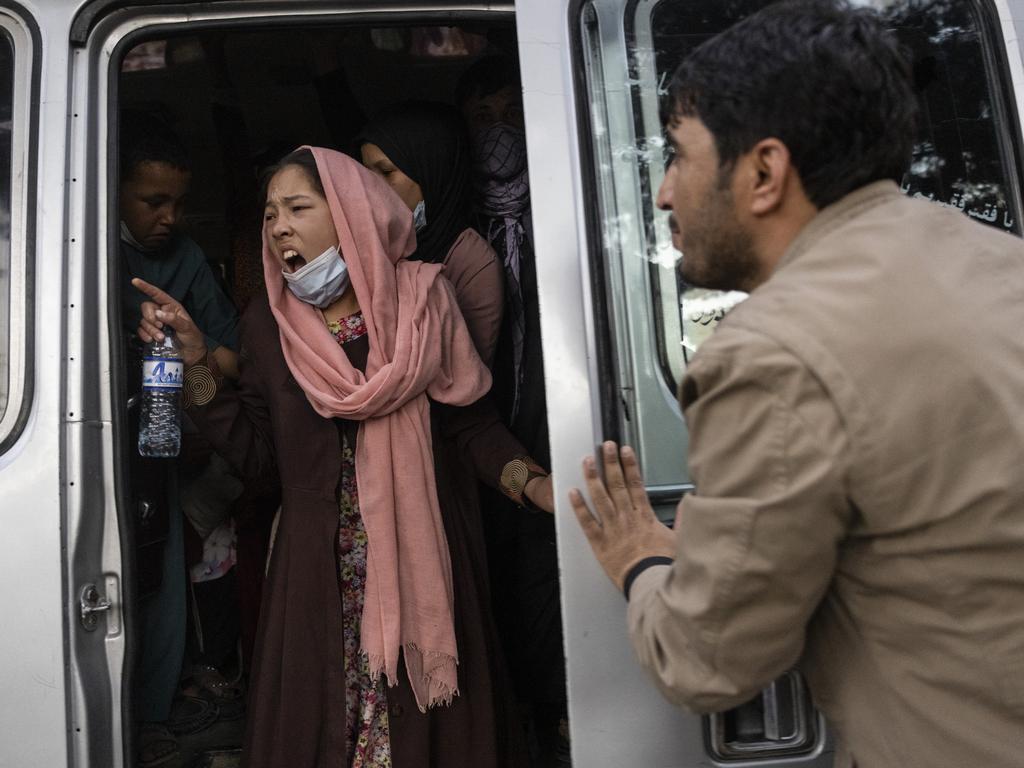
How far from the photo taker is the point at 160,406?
6.74ft

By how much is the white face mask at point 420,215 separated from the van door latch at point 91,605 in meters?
1.29

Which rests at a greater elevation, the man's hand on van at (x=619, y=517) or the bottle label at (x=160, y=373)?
the bottle label at (x=160, y=373)

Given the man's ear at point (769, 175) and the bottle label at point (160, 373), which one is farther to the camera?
the bottle label at point (160, 373)

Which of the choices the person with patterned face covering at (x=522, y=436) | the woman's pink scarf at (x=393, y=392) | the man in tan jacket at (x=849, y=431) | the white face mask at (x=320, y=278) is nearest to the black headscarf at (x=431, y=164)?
the person with patterned face covering at (x=522, y=436)

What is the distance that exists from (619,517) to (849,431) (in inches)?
22.8

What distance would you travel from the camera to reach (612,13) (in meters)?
1.88

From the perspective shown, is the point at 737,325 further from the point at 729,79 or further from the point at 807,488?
the point at 729,79

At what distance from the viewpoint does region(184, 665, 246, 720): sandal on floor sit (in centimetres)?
265

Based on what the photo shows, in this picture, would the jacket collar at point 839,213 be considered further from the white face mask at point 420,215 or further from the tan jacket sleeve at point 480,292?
the white face mask at point 420,215

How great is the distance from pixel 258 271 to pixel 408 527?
5.32 feet

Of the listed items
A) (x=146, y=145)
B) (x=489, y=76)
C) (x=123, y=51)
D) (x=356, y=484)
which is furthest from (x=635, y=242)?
(x=146, y=145)

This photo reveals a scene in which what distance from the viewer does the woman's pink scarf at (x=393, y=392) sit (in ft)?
6.89

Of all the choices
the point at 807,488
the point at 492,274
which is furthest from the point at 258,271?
the point at 807,488

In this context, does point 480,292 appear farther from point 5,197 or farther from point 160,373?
point 5,197
